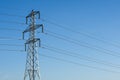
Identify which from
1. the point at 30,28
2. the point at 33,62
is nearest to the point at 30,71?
the point at 33,62

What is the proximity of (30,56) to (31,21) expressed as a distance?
19.9 feet

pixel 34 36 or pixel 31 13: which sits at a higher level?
pixel 31 13

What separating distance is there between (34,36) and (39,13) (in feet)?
12.7

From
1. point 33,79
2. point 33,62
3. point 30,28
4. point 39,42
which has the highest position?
point 30,28

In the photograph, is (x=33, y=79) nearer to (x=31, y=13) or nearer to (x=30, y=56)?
(x=30, y=56)

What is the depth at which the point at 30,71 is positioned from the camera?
42.4m

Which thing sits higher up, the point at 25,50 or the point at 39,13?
the point at 39,13

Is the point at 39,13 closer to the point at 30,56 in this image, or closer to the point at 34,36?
the point at 34,36

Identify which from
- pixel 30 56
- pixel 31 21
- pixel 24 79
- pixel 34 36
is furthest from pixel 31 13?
pixel 24 79

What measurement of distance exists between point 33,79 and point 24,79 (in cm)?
161

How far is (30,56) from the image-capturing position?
4319cm

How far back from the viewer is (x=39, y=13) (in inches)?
1748

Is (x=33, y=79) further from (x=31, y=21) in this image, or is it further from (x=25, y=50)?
(x=31, y=21)

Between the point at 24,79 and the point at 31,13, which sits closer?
the point at 24,79
